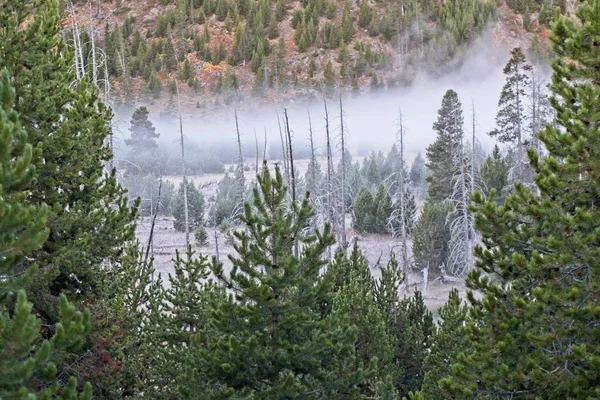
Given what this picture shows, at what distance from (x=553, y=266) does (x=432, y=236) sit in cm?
2538

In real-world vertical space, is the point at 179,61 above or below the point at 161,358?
above

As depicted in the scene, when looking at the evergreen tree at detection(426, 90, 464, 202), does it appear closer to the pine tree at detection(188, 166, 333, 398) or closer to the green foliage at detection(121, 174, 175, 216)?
→ the green foliage at detection(121, 174, 175, 216)

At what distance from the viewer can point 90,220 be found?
28.3ft

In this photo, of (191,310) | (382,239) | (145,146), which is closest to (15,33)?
(191,310)

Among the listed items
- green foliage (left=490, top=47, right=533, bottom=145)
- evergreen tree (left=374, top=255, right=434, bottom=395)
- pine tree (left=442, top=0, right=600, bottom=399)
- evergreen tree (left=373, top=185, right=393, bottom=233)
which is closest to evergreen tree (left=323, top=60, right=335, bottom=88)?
evergreen tree (left=373, top=185, right=393, bottom=233)

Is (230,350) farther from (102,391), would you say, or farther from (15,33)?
(15,33)

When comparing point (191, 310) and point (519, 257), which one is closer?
point (519, 257)

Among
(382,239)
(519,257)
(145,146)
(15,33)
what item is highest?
(15,33)

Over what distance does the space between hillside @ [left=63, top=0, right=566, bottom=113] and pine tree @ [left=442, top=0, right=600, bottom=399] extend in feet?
167

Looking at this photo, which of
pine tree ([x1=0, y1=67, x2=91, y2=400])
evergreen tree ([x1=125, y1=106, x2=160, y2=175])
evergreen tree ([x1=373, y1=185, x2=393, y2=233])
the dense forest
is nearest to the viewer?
pine tree ([x1=0, y1=67, x2=91, y2=400])

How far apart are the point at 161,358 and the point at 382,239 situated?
26792mm

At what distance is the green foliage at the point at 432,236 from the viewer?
31.2 meters

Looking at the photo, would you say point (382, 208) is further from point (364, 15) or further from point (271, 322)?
point (364, 15)

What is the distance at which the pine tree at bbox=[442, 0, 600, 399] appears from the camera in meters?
6.28
